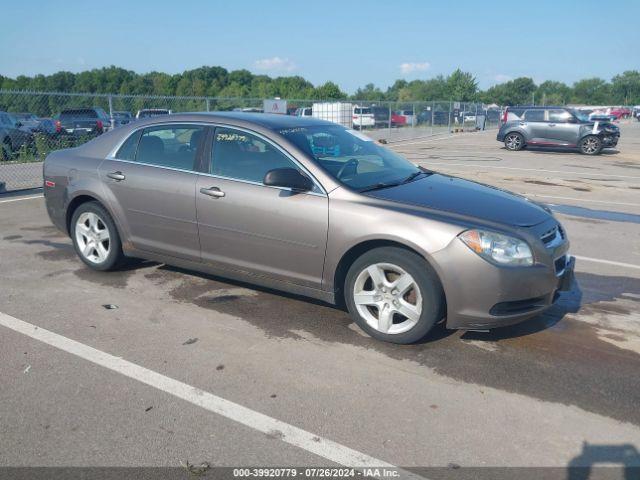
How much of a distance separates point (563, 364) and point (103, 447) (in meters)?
2.95

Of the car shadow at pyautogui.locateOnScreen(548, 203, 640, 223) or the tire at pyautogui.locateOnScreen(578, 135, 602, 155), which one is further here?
the tire at pyautogui.locateOnScreen(578, 135, 602, 155)

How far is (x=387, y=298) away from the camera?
4184 millimetres

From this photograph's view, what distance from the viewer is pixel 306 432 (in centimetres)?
310

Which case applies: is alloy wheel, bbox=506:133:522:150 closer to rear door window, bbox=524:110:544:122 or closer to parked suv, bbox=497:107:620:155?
parked suv, bbox=497:107:620:155

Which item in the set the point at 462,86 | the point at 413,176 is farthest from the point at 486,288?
the point at 462,86

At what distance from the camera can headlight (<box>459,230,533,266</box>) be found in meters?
3.90

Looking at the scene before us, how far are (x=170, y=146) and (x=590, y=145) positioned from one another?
19.2 metres

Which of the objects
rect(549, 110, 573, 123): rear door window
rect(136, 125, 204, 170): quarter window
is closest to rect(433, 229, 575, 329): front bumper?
rect(136, 125, 204, 170): quarter window

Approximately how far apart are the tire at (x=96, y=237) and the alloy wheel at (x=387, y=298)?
2632 millimetres

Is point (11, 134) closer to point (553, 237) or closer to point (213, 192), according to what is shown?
point (213, 192)

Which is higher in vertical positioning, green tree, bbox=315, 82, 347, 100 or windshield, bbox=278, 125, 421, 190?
green tree, bbox=315, 82, 347, 100

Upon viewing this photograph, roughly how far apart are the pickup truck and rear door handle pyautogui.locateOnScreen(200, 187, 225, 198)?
620 inches

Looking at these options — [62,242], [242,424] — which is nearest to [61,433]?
[242,424]

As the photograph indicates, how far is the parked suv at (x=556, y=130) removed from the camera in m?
20.7
